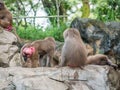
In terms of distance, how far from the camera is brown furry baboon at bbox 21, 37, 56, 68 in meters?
9.66

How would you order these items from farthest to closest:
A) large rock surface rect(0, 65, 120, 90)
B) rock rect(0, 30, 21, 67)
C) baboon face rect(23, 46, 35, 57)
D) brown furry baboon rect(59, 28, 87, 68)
→ rock rect(0, 30, 21, 67), baboon face rect(23, 46, 35, 57), brown furry baboon rect(59, 28, 87, 68), large rock surface rect(0, 65, 120, 90)

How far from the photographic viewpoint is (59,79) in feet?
27.4

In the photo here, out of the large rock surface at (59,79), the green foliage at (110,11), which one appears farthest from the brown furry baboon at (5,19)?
the green foliage at (110,11)

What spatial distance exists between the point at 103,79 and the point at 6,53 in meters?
3.13

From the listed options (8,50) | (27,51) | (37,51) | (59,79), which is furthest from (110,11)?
(59,79)

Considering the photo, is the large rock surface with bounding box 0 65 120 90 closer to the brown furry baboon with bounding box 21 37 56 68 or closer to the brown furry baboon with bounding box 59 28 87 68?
the brown furry baboon with bounding box 59 28 87 68

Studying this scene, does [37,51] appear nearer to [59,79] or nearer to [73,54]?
[73,54]

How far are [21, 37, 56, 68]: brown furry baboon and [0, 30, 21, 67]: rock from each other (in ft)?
1.89

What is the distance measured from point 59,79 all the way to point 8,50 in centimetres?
271

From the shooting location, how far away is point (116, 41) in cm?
1227

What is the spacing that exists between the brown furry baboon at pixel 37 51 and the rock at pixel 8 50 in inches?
22.6

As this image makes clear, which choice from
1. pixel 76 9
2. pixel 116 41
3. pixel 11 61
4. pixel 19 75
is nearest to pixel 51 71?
pixel 19 75

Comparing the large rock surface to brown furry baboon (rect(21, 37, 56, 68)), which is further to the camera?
brown furry baboon (rect(21, 37, 56, 68))

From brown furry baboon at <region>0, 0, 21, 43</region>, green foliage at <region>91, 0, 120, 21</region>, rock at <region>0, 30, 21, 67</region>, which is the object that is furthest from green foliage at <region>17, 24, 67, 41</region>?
rock at <region>0, 30, 21, 67</region>
